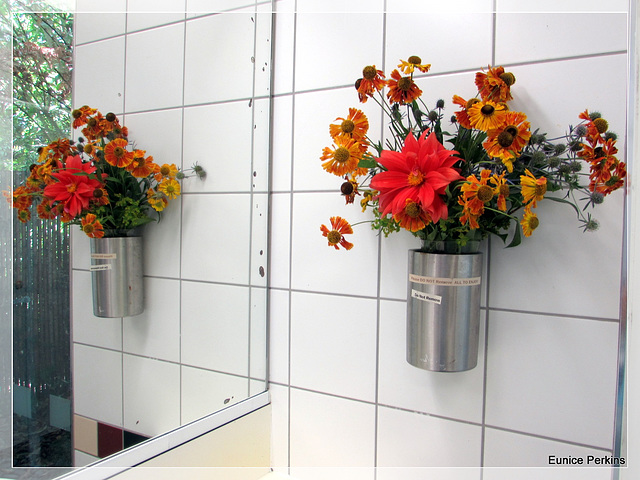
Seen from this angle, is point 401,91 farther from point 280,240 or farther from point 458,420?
point 458,420

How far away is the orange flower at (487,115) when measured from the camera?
Result: 0.61 m

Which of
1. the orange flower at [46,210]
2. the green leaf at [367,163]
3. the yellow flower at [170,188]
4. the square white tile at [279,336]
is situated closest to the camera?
the orange flower at [46,210]

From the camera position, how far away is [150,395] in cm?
75

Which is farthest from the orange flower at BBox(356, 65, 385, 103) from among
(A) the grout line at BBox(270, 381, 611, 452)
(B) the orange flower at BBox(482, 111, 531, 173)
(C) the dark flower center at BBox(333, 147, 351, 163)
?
(A) the grout line at BBox(270, 381, 611, 452)

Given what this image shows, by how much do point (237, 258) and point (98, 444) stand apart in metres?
0.43

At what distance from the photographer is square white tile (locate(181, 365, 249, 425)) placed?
818 millimetres

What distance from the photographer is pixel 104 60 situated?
67cm

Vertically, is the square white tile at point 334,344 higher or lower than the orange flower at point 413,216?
lower

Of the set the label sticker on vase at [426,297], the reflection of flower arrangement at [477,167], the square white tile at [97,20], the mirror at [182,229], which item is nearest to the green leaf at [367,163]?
the reflection of flower arrangement at [477,167]

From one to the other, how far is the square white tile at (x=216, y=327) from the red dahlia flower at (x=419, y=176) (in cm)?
44

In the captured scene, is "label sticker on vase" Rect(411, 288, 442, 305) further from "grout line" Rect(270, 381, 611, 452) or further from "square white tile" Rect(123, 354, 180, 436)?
"square white tile" Rect(123, 354, 180, 436)

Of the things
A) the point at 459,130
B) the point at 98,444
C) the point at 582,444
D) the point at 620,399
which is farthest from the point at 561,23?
the point at 98,444

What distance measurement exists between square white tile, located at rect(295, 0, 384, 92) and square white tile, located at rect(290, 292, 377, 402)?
47 centimetres

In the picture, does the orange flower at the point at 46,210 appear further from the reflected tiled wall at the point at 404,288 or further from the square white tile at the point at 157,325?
the reflected tiled wall at the point at 404,288
